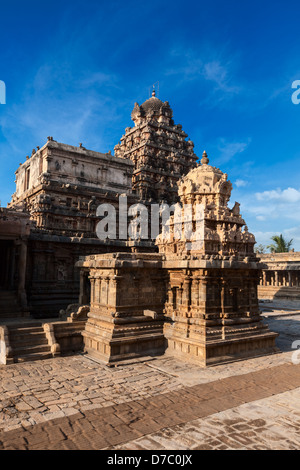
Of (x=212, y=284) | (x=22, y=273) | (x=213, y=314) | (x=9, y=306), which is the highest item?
(x=22, y=273)

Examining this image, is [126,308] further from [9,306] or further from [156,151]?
[156,151]

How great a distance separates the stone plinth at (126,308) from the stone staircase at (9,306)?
5.02 meters

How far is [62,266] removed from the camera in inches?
786

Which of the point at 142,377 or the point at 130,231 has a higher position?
the point at 130,231

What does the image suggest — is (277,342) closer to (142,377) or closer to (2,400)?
(142,377)

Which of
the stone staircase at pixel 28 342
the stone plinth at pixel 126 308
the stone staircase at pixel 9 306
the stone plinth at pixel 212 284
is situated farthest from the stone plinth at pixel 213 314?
the stone staircase at pixel 9 306

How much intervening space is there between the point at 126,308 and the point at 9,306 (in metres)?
7.45

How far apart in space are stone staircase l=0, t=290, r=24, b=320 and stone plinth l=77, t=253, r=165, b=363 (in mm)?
5020

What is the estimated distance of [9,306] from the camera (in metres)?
16.2

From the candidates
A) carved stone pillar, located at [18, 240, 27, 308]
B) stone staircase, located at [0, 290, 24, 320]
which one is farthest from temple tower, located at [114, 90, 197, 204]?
stone staircase, located at [0, 290, 24, 320]

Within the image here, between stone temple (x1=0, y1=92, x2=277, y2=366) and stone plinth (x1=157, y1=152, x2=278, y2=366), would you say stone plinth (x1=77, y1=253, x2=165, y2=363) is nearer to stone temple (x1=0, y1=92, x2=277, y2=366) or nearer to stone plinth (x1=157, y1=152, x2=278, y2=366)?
stone temple (x1=0, y1=92, x2=277, y2=366)

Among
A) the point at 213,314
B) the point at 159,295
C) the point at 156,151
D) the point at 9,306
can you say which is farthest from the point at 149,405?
the point at 156,151

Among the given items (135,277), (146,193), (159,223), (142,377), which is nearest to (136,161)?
Result: (146,193)
